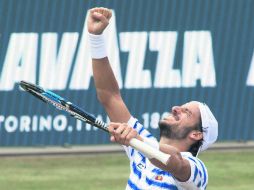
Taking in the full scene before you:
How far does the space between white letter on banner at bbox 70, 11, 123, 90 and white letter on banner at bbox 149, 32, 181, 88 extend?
32.6 inches

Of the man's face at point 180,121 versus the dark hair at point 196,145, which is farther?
the dark hair at point 196,145

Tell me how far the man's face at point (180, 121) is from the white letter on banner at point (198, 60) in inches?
454

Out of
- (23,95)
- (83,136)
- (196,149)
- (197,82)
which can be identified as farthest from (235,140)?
(196,149)

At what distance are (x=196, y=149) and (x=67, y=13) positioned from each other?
1107 cm

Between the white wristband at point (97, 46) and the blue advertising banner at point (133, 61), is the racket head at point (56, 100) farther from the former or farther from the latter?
the blue advertising banner at point (133, 61)

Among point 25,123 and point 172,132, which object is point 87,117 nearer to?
point 172,132

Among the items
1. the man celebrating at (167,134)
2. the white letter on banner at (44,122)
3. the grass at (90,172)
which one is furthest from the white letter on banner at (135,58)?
the man celebrating at (167,134)

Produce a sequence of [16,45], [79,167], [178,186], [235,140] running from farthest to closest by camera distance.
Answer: [235,140]
[16,45]
[79,167]
[178,186]

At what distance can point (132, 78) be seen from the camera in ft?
65.7

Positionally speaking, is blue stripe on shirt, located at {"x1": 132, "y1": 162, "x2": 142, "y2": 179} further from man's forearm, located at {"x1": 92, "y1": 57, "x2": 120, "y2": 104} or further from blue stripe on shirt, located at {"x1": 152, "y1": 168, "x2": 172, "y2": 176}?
man's forearm, located at {"x1": 92, "y1": 57, "x2": 120, "y2": 104}

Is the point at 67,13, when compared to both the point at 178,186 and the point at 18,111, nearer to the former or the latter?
the point at 18,111

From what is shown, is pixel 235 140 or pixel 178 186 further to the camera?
pixel 235 140

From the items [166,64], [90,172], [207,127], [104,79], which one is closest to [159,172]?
[207,127]

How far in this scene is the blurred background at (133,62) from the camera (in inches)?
765
